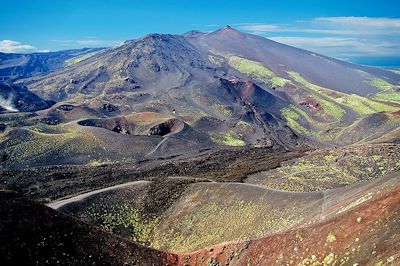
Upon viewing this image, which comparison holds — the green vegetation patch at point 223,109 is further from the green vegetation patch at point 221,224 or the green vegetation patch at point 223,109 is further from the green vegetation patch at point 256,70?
the green vegetation patch at point 221,224

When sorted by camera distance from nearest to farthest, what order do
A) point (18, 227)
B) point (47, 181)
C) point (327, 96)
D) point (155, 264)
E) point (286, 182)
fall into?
point (18, 227)
point (155, 264)
point (286, 182)
point (47, 181)
point (327, 96)

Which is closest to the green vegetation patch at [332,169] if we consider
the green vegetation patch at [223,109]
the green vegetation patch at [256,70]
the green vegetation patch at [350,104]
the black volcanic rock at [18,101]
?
the green vegetation patch at [223,109]

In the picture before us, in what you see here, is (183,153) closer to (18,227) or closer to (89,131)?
(89,131)

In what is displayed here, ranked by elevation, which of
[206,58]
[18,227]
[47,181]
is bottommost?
[47,181]

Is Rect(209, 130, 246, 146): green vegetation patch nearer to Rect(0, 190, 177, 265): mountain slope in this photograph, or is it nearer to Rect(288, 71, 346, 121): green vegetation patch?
Rect(288, 71, 346, 121): green vegetation patch

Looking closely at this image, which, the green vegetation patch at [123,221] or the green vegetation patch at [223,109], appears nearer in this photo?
the green vegetation patch at [123,221]

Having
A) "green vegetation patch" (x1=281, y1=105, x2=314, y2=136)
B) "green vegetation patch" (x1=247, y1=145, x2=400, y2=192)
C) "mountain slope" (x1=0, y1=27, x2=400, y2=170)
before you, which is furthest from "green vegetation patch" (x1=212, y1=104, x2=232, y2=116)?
"green vegetation patch" (x1=247, y1=145, x2=400, y2=192)

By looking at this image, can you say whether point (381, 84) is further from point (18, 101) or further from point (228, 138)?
point (18, 101)

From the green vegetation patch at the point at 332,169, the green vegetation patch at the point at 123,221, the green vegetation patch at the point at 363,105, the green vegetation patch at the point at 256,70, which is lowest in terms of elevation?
the green vegetation patch at the point at 123,221

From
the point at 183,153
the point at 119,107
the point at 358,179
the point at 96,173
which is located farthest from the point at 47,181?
the point at 119,107

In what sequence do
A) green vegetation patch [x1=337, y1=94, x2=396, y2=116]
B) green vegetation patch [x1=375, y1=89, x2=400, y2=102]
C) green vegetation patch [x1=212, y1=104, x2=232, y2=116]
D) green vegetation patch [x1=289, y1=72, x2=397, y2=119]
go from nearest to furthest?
green vegetation patch [x1=212, y1=104, x2=232, y2=116], green vegetation patch [x1=289, y1=72, x2=397, y2=119], green vegetation patch [x1=337, y1=94, x2=396, y2=116], green vegetation patch [x1=375, y1=89, x2=400, y2=102]

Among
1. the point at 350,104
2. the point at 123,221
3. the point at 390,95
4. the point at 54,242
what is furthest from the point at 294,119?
the point at 54,242
